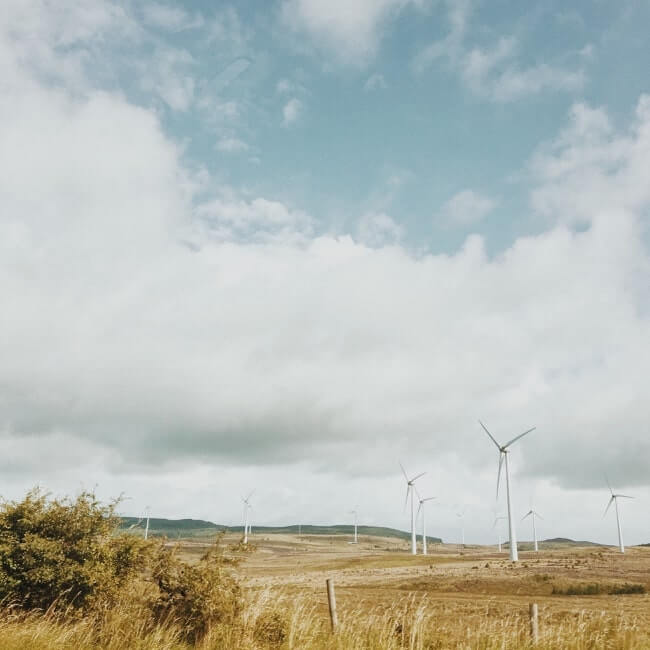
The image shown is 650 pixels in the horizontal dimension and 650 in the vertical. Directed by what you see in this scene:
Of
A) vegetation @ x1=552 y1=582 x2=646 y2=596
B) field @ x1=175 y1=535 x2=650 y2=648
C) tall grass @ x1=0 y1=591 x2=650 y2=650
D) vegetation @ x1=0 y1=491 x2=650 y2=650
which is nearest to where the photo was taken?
tall grass @ x1=0 y1=591 x2=650 y2=650

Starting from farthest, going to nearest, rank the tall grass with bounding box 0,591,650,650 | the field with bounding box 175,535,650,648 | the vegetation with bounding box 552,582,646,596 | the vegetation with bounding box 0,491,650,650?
the vegetation with bounding box 552,582,646,596
the field with bounding box 175,535,650,648
the vegetation with bounding box 0,491,650,650
the tall grass with bounding box 0,591,650,650

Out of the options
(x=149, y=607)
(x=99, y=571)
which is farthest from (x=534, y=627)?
(x=99, y=571)

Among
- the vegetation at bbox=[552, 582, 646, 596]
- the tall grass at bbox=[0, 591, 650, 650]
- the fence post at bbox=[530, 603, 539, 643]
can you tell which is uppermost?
the fence post at bbox=[530, 603, 539, 643]

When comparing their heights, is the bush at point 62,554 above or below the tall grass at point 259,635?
above

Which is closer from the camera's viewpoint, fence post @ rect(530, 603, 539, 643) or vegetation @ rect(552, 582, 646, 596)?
fence post @ rect(530, 603, 539, 643)

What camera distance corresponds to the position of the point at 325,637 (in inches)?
601

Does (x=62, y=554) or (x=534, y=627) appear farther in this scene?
(x=62, y=554)

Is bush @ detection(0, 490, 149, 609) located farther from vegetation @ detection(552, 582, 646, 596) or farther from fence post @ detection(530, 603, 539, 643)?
vegetation @ detection(552, 582, 646, 596)

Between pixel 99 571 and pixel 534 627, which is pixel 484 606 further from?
pixel 99 571

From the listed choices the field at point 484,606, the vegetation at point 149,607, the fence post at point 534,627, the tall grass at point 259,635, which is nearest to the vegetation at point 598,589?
the field at point 484,606

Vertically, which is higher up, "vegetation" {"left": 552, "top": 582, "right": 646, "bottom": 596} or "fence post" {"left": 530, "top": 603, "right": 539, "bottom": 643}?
"fence post" {"left": 530, "top": 603, "right": 539, "bottom": 643}

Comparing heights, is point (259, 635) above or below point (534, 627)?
below

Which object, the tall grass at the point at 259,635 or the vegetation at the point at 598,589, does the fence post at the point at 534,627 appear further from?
the vegetation at the point at 598,589

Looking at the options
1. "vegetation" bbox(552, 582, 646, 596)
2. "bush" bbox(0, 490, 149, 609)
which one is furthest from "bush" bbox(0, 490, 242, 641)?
"vegetation" bbox(552, 582, 646, 596)
